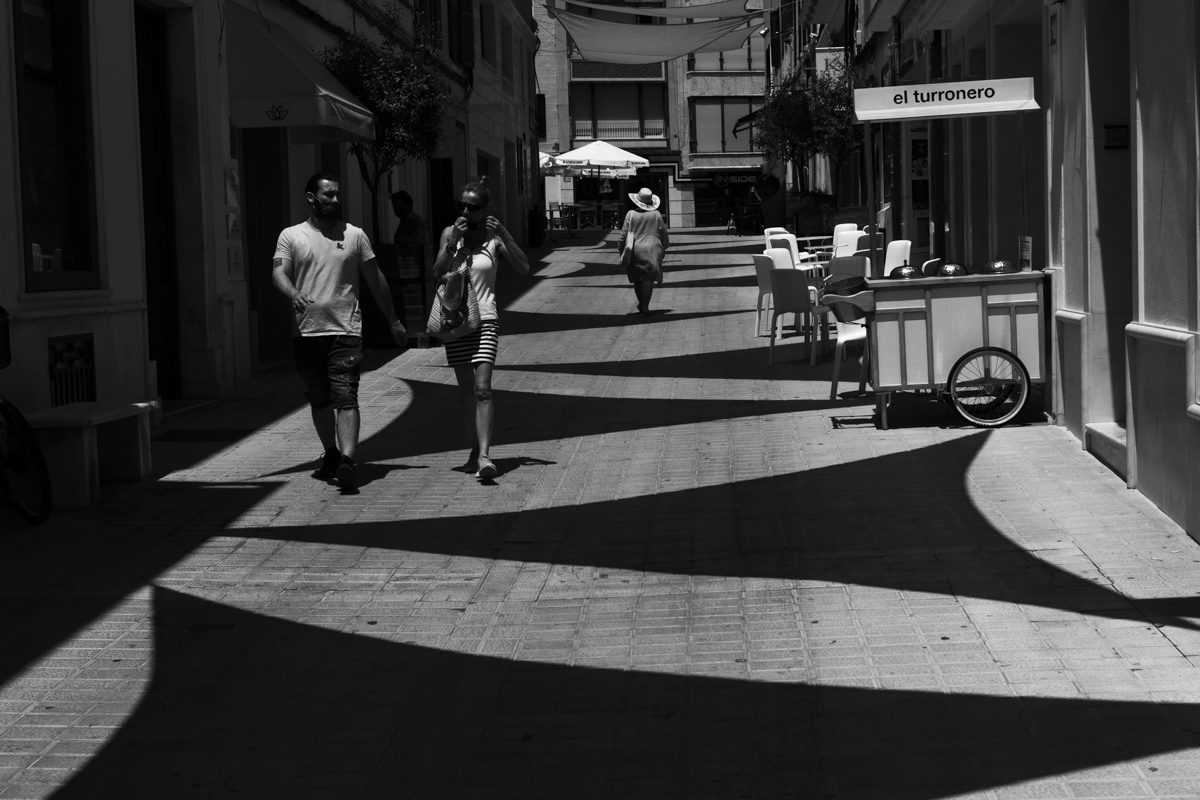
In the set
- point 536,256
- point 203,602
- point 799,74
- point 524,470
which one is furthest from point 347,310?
point 799,74

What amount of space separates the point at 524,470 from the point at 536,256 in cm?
2668

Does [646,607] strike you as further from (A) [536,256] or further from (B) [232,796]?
(A) [536,256]

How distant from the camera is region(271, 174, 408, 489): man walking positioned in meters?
8.48

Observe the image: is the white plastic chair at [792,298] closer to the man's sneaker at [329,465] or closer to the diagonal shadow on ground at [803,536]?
A: the diagonal shadow on ground at [803,536]

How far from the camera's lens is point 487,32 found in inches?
1307

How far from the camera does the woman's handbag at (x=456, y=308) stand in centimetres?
852

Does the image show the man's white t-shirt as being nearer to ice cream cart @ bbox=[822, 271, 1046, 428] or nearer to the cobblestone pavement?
A: the cobblestone pavement

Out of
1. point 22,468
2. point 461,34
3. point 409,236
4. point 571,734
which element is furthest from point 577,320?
point 571,734

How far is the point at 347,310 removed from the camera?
8562 mm

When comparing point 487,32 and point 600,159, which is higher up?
point 487,32

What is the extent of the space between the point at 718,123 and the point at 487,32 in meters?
30.8

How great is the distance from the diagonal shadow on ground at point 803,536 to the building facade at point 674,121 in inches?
2137

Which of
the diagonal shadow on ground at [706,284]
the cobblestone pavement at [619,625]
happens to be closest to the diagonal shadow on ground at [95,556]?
the cobblestone pavement at [619,625]

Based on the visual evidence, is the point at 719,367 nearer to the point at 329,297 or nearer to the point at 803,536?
the point at 329,297
